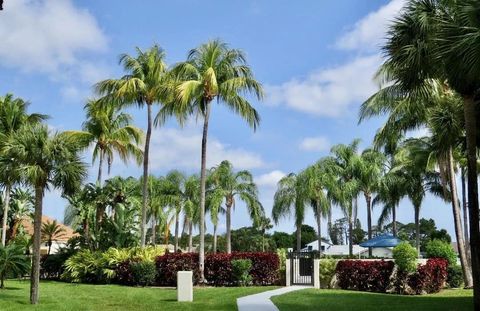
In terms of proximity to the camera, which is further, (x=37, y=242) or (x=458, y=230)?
(x=458, y=230)

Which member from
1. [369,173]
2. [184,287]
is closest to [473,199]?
[184,287]

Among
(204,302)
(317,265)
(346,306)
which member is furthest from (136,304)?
(317,265)

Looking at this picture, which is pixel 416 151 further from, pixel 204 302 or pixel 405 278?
pixel 204 302

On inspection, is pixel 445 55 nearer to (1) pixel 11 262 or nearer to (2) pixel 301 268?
(2) pixel 301 268

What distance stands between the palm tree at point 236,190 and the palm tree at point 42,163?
24.3m

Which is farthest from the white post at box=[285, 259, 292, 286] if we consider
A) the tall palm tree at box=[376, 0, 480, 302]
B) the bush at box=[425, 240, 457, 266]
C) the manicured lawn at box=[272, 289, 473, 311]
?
the tall palm tree at box=[376, 0, 480, 302]

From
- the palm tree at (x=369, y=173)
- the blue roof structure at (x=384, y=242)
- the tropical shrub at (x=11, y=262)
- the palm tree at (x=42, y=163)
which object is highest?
the palm tree at (x=369, y=173)

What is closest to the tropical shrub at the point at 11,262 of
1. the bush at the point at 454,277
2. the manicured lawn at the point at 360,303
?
the manicured lawn at the point at 360,303

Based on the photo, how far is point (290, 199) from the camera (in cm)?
4169

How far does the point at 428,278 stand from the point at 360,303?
627 centimetres

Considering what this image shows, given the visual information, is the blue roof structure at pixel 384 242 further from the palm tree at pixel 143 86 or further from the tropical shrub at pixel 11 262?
the tropical shrub at pixel 11 262

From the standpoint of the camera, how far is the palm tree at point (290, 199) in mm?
41125

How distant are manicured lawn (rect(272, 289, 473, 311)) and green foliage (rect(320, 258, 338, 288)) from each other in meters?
3.84

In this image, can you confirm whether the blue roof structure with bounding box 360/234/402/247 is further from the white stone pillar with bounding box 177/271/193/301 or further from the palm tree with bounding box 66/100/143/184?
the white stone pillar with bounding box 177/271/193/301
